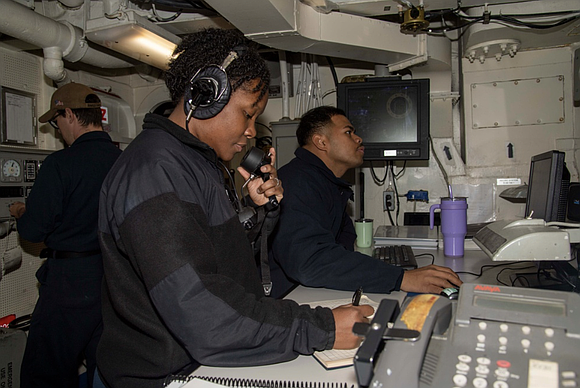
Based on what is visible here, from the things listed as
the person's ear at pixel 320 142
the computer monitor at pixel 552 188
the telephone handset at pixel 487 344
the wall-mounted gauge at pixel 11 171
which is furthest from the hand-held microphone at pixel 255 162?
the wall-mounted gauge at pixel 11 171

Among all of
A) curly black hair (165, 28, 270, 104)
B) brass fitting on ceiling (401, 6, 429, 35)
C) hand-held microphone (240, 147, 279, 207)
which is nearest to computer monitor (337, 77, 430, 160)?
brass fitting on ceiling (401, 6, 429, 35)

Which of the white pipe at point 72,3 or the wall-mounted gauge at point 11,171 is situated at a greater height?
the white pipe at point 72,3

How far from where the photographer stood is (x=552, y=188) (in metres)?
1.62

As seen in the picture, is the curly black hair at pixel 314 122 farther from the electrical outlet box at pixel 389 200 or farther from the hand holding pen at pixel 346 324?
the hand holding pen at pixel 346 324

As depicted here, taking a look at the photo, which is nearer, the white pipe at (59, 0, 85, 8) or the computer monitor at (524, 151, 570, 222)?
the computer monitor at (524, 151, 570, 222)

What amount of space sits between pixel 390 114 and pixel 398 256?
1.61 meters

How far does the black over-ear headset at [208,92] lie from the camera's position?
1.09m

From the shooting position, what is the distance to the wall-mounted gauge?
2.75m

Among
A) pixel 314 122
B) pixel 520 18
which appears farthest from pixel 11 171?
pixel 520 18

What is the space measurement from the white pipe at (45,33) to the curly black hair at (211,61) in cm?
182

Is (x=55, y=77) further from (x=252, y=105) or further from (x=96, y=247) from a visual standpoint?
(x=252, y=105)

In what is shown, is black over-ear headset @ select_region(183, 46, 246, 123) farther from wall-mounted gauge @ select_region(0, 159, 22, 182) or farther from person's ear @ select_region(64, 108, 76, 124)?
wall-mounted gauge @ select_region(0, 159, 22, 182)

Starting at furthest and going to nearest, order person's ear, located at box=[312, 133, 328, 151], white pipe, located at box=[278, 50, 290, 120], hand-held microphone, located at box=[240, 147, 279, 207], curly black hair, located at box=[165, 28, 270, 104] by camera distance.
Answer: white pipe, located at box=[278, 50, 290, 120], person's ear, located at box=[312, 133, 328, 151], hand-held microphone, located at box=[240, 147, 279, 207], curly black hair, located at box=[165, 28, 270, 104]

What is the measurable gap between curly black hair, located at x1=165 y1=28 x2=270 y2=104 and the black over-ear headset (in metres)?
0.03
